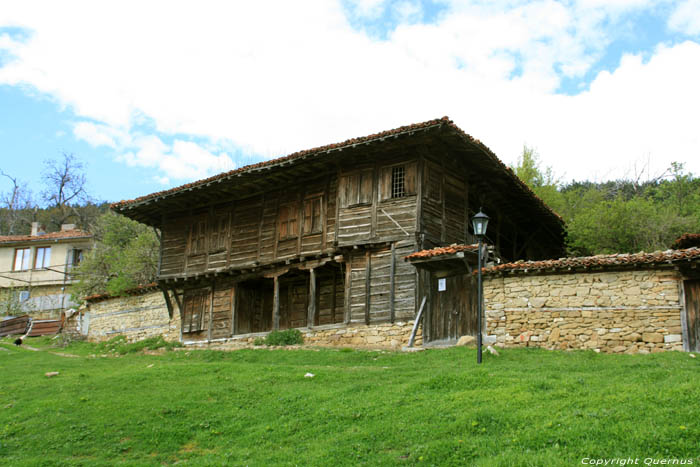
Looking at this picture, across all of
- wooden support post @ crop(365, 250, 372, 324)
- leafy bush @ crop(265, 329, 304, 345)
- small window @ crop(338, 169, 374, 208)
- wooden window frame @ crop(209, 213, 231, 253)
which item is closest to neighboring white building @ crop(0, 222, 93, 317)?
wooden window frame @ crop(209, 213, 231, 253)

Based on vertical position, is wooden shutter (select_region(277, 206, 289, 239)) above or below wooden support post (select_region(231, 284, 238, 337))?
above

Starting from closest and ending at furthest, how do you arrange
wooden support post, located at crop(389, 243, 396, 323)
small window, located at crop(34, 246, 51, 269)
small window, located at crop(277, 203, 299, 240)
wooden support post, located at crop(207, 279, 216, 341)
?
wooden support post, located at crop(389, 243, 396, 323), small window, located at crop(277, 203, 299, 240), wooden support post, located at crop(207, 279, 216, 341), small window, located at crop(34, 246, 51, 269)

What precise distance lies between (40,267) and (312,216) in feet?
88.0

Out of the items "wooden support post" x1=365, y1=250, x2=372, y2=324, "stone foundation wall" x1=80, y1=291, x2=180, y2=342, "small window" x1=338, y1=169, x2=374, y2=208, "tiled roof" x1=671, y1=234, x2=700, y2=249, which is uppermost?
"small window" x1=338, y1=169, x2=374, y2=208

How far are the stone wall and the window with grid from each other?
4.36 meters

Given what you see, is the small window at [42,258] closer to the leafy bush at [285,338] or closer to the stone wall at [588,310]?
the leafy bush at [285,338]

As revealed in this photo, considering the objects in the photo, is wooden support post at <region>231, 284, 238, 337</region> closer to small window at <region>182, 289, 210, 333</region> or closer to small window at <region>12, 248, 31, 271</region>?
small window at <region>182, 289, 210, 333</region>

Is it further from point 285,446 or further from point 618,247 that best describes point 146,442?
point 618,247

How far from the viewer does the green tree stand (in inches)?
1133

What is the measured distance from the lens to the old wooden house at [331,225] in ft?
60.4

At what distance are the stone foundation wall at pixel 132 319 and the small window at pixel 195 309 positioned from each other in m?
0.74

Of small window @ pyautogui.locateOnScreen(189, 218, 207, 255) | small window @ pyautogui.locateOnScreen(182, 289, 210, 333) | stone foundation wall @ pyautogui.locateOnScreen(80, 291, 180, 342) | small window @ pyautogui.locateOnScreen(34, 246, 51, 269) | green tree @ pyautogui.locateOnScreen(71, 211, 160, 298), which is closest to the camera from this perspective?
small window @ pyautogui.locateOnScreen(182, 289, 210, 333)

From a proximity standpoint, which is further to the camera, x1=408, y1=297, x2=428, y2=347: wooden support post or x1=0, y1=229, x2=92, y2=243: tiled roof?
x1=0, y1=229, x2=92, y2=243: tiled roof

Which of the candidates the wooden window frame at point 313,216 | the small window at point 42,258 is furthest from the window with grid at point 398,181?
the small window at point 42,258
